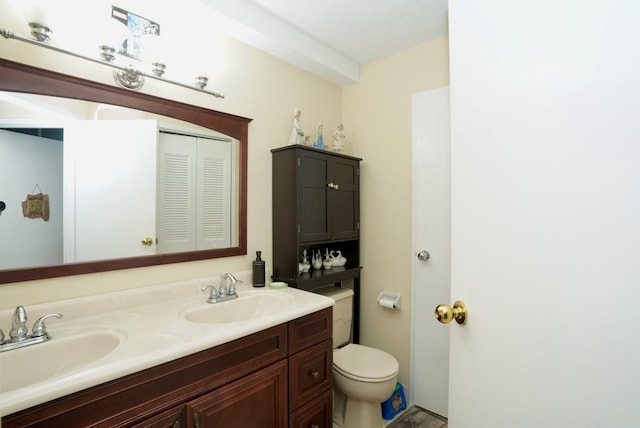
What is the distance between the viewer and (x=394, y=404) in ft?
6.45

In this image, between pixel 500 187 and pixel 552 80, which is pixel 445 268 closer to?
pixel 500 187

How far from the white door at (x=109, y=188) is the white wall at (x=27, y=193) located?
0.04 meters

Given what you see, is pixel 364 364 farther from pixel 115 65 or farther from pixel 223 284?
pixel 115 65

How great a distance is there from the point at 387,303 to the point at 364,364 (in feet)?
1.54

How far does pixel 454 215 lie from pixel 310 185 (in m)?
1.20

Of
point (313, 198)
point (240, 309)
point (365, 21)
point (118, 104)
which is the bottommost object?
point (240, 309)

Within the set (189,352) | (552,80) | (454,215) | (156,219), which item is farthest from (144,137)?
(552,80)

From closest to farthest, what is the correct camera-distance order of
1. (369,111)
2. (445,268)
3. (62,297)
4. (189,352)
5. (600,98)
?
(600,98) < (189,352) < (62,297) < (445,268) < (369,111)

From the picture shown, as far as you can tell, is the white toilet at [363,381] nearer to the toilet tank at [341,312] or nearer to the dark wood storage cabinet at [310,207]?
the toilet tank at [341,312]

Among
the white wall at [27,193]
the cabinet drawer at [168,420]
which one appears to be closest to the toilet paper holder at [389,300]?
the cabinet drawer at [168,420]

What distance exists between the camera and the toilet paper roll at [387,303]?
2107mm

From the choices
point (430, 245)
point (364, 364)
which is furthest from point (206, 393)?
point (430, 245)

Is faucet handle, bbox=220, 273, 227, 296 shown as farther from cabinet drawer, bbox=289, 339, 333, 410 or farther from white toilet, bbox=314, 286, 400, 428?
white toilet, bbox=314, 286, 400, 428

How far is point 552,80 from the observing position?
0.60 m
